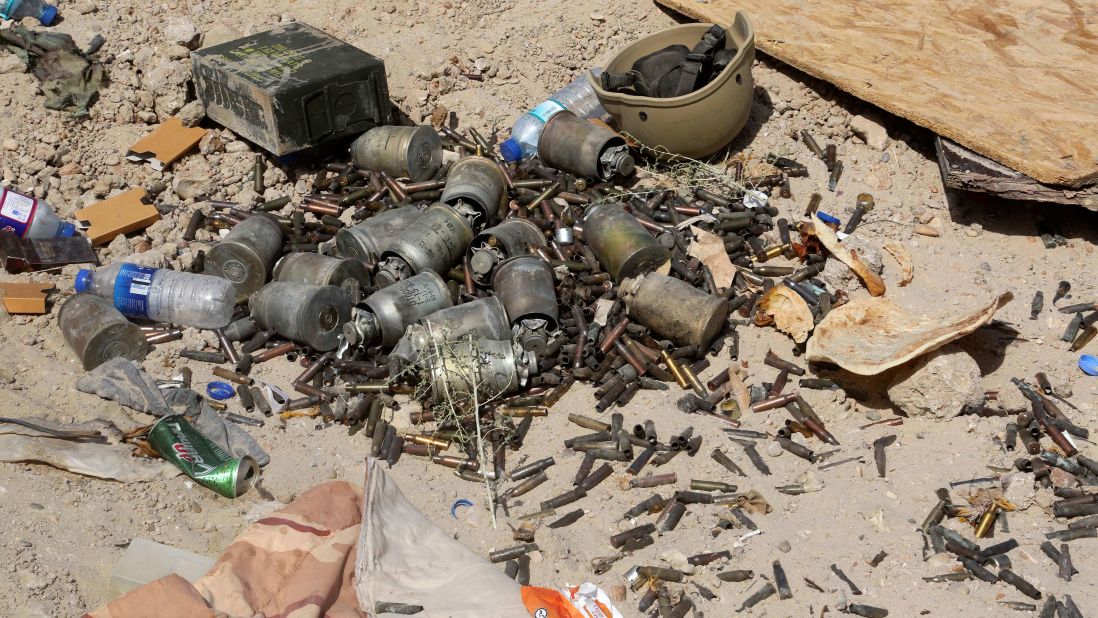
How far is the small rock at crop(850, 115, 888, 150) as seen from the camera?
8.75 metres

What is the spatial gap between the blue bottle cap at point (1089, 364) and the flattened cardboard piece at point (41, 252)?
7679 millimetres

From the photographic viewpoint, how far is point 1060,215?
26.0 ft

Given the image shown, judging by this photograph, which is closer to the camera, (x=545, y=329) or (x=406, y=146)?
(x=545, y=329)

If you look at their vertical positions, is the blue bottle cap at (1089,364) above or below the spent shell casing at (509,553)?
below

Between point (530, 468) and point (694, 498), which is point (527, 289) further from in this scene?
point (694, 498)

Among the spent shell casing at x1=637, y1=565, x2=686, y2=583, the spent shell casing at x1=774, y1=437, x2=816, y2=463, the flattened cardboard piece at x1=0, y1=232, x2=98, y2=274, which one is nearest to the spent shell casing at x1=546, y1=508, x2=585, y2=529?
the spent shell casing at x1=637, y1=565, x2=686, y2=583

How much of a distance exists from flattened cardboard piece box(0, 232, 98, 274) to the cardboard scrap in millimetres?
5012

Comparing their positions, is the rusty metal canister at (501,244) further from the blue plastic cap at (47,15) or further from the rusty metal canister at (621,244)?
the blue plastic cap at (47,15)

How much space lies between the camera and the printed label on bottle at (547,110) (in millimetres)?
9180

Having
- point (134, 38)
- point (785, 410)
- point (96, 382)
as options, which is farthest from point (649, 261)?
point (134, 38)

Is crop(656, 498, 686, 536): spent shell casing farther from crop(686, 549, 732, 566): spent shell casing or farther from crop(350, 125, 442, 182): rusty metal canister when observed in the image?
crop(350, 125, 442, 182): rusty metal canister

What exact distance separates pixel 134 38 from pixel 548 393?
19.5 ft

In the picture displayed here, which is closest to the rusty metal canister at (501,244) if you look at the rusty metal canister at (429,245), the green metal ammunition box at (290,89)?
the rusty metal canister at (429,245)

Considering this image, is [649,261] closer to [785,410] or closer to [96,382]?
[785,410]
